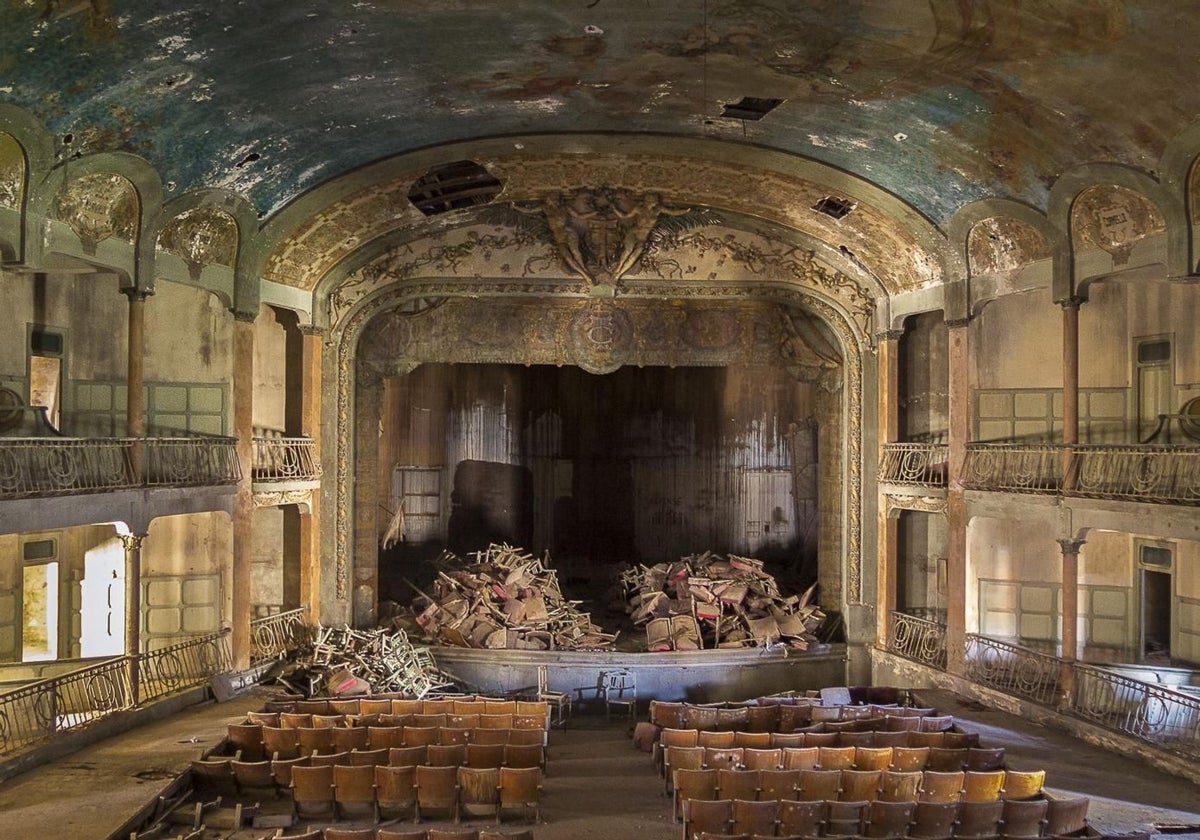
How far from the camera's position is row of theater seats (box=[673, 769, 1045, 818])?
9312 millimetres

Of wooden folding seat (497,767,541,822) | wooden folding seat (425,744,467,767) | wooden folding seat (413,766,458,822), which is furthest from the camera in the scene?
wooden folding seat (425,744,467,767)

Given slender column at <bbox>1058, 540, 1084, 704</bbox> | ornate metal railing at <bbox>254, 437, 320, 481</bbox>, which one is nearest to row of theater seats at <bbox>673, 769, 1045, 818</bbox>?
slender column at <bbox>1058, 540, 1084, 704</bbox>

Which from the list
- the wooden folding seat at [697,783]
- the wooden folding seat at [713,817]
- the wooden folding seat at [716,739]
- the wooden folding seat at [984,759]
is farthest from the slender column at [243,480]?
the wooden folding seat at [984,759]

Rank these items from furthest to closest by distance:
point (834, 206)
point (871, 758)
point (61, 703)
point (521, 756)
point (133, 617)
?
point (834, 206) → point (133, 617) → point (61, 703) → point (521, 756) → point (871, 758)

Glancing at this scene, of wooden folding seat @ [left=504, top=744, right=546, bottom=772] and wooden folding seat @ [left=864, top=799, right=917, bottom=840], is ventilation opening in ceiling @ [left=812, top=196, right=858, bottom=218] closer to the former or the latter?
wooden folding seat @ [left=504, top=744, right=546, bottom=772]

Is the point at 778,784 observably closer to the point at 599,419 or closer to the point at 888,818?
the point at 888,818

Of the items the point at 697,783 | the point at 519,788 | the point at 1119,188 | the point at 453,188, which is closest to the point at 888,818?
the point at 697,783

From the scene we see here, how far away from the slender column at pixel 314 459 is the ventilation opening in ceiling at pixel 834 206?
346 inches

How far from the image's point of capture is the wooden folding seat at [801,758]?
10000 millimetres

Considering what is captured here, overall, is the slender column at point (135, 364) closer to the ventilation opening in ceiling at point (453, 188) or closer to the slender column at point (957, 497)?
the ventilation opening in ceiling at point (453, 188)

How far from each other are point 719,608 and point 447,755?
9.40 metres

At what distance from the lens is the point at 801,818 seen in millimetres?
8812

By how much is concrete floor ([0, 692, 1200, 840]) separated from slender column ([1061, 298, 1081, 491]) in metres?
3.52

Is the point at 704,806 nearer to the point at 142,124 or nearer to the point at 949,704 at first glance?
the point at 949,704
